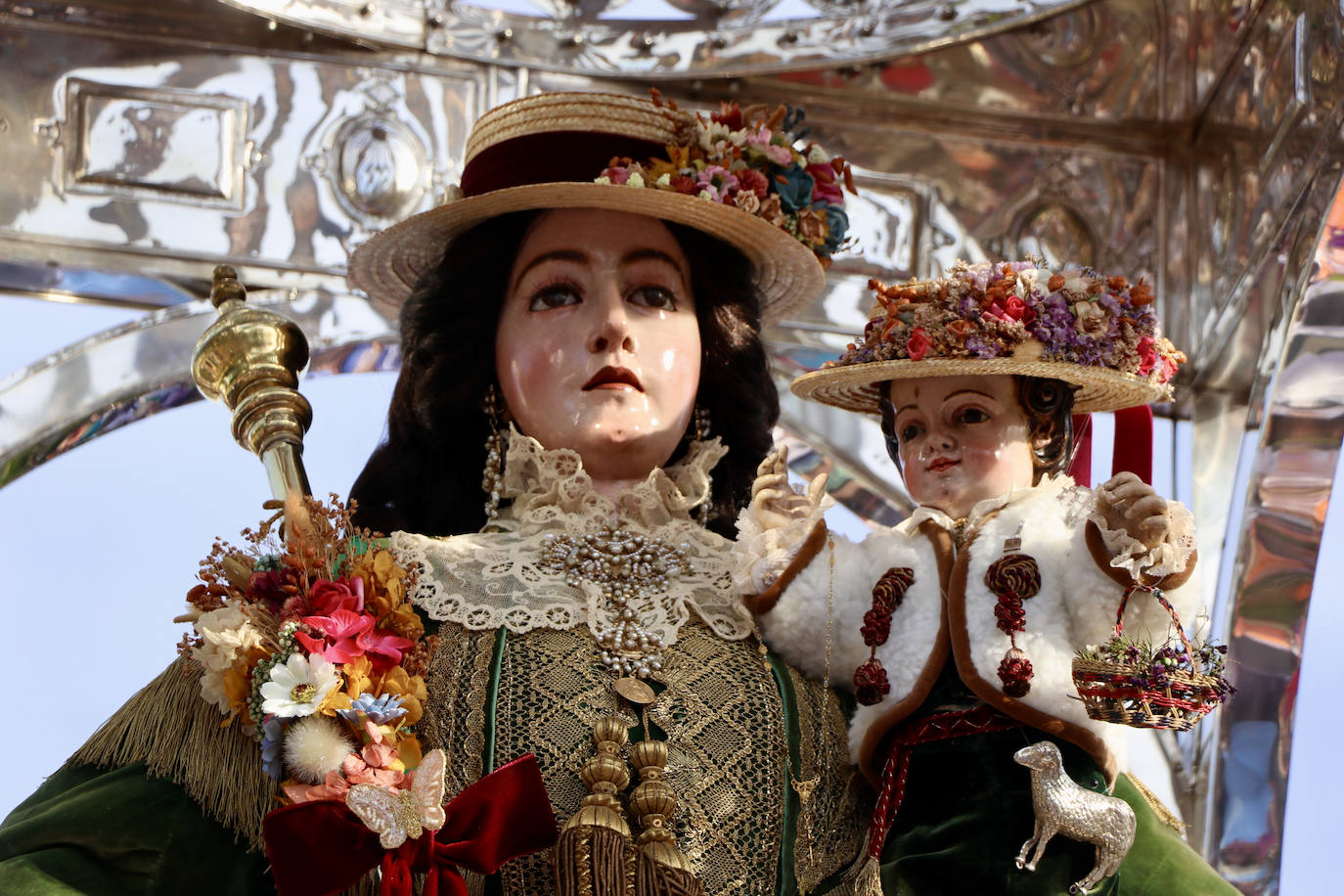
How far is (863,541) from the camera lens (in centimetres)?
335

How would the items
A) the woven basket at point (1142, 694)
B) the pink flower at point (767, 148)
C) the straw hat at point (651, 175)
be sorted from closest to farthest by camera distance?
1. the woven basket at point (1142, 694)
2. the straw hat at point (651, 175)
3. the pink flower at point (767, 148)

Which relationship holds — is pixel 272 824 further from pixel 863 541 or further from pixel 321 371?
pixel 321 371

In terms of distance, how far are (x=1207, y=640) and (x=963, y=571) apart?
Result: 0.41m

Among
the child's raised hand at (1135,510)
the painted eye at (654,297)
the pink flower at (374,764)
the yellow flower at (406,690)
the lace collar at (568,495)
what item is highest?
the painted eye at (654,297)

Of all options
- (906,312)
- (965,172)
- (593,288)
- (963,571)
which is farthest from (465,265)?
(965,172)

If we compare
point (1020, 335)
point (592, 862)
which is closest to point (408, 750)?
point (592, 862)

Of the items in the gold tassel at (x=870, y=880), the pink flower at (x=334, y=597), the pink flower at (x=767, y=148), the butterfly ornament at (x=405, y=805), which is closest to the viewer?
the butterfly ornament at (x=405, y=805)

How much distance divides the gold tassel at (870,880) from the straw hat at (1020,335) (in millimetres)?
862

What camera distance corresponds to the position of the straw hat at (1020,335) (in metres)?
3.30

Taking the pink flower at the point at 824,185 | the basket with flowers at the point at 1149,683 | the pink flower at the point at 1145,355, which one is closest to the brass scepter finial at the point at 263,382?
the pink flower at the point at 824,185

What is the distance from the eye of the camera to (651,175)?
3691 mm

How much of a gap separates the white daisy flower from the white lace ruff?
39cm

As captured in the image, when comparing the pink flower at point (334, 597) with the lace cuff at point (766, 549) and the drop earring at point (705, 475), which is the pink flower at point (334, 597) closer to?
the lace cuff at point (766, 549)

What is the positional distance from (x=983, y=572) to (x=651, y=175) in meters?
1.08
